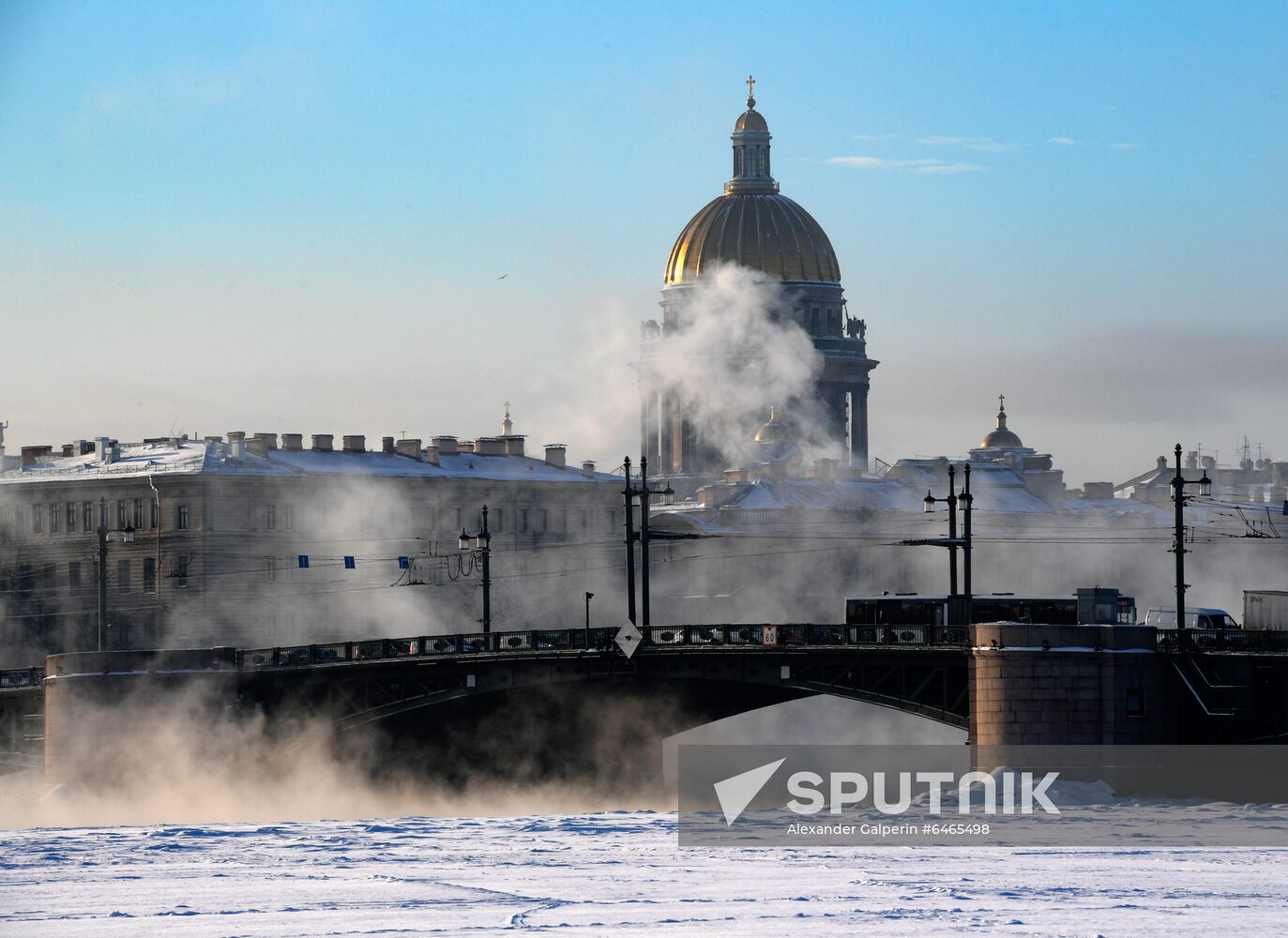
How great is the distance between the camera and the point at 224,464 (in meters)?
120

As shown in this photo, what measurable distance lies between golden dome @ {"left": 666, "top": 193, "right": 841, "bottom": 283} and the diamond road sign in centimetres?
9724

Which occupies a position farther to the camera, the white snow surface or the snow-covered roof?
the snow-covered roof

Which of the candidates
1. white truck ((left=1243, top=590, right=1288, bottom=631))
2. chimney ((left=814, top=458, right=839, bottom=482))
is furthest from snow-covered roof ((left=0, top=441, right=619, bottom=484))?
white truck ((left=1243, top=590, right=1288, bottom=631))

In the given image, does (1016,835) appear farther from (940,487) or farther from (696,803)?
(940,487)

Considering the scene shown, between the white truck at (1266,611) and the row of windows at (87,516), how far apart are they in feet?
178

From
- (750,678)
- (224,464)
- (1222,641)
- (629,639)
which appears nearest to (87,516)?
(224,464)

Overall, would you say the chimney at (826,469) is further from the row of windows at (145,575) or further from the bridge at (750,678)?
the bridge at (750,678)

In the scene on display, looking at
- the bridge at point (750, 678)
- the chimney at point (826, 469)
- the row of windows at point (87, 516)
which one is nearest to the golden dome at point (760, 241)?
the chimney at point (826, 469)

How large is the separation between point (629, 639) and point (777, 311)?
9749 cm

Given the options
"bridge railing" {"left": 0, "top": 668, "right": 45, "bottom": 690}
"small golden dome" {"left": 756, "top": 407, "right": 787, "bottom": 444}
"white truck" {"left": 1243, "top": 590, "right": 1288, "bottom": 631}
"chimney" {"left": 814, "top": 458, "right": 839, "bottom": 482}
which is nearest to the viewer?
"white truck" {"left": 1243, "top": 590, "right": 1288, "bottom": 631}

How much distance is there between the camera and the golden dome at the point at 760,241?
545ft

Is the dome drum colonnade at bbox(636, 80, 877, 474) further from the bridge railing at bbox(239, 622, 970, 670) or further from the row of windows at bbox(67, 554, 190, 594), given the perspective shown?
the bridge railing at bbox(239, 622, 970, 670)

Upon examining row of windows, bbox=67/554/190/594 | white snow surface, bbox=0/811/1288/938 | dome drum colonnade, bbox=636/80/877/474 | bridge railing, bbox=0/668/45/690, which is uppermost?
dome drum colonnade, bbox=636/80/877/474

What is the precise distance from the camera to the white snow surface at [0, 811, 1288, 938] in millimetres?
43906
